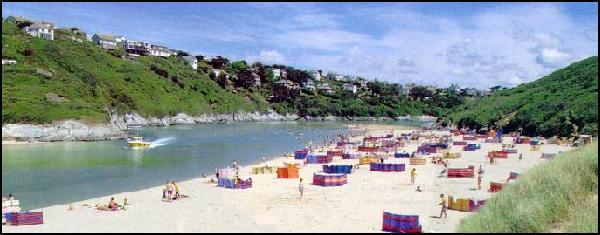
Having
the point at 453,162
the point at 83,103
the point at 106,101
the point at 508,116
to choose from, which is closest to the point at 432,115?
the point at 508,116

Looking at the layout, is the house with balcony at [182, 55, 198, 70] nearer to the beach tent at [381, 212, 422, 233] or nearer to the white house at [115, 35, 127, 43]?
the white house at [115, 35, 127, 43]

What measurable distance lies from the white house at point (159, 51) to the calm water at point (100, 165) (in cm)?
10778

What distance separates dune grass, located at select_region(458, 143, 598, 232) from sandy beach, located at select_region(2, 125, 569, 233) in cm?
348

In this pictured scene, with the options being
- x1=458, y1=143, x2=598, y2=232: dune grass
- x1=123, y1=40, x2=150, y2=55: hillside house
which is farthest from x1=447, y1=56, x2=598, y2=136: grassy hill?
x1=123, y1=40, x2=150, y2=55: hillside house

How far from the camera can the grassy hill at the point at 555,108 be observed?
61.5 m

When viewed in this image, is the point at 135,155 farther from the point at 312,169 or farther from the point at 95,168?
the point at 312,169

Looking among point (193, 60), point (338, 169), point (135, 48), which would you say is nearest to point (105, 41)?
point (135, 48)

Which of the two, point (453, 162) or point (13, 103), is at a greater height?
point (13, 103)

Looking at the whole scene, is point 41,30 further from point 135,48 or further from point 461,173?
point 461,173

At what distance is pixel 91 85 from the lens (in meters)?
102

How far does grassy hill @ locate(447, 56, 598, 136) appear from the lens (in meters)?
61.5

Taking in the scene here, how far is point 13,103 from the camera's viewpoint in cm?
7300

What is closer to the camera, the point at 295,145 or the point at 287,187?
the point at 287,187

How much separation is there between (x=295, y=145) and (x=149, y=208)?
4444 cm
